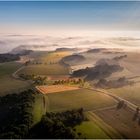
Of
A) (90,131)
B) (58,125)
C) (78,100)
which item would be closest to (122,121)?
(90,131)

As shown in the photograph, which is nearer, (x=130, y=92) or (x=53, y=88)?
(x=130, y=92)

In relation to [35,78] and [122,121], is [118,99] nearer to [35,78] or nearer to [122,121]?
[122,121]

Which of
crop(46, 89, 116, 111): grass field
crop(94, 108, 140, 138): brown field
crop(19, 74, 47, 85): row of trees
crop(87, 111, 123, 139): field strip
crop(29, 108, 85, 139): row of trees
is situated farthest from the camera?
crop(19, 74, 47, 85): row of trees

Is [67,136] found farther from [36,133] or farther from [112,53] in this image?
[112,53]

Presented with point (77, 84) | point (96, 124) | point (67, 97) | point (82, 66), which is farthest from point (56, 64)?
point (96, 124)

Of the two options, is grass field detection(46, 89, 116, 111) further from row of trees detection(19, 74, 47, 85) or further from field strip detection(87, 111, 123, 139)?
row of trees detection(19, 74, 47, 85)

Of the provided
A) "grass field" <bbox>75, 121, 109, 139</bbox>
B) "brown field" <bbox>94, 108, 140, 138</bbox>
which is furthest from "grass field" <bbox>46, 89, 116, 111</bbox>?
"grass field" <bbox>75, 121, 109, 139</bbox>
